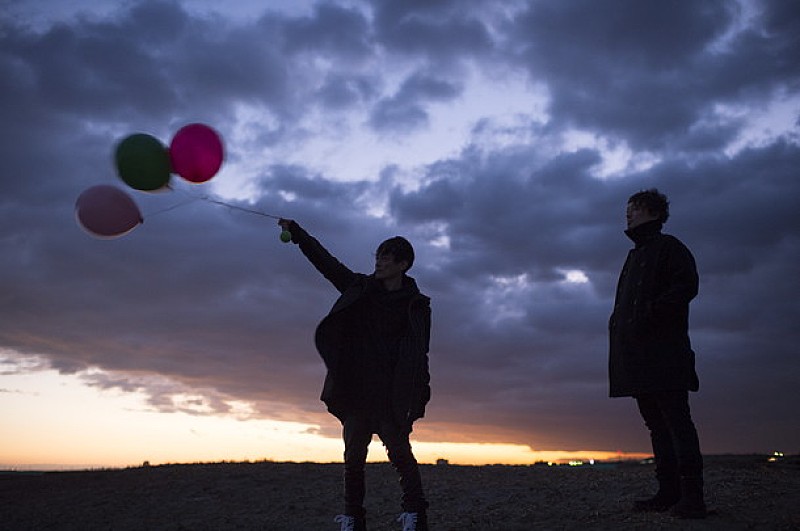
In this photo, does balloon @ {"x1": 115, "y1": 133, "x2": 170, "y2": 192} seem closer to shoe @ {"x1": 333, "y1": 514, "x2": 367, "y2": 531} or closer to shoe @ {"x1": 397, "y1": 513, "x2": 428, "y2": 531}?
shoe @ {"x1": 333, "y1": 514, "x2": 367, "y2": 531}

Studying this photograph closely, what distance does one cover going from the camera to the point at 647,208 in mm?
5918

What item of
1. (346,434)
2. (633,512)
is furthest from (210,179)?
(633,512)

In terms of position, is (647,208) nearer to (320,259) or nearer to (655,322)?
(655,322)

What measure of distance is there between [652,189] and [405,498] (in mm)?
3385

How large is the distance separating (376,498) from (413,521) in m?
3.14

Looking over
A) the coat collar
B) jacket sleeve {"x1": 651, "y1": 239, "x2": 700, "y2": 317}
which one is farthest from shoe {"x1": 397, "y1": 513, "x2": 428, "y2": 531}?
the coat collar

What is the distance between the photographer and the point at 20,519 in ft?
29.7

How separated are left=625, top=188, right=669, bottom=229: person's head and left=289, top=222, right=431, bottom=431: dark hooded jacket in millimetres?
1934

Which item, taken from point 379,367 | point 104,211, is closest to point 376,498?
point 379,367

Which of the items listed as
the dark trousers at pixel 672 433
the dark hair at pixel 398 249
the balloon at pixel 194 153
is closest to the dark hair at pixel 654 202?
the dark trousers at pixel 672 433

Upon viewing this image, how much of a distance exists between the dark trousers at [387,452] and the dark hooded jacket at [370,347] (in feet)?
0.33

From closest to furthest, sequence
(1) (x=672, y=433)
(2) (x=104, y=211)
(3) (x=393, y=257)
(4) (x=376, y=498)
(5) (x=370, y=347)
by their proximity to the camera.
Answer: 1. (1) (x=672, y=433)
2. (5) (x=370, y=347)
3. (3) (x=393, y=257)
4. (2) (x=104, y=211)
5. (4) (x=376, y=498)

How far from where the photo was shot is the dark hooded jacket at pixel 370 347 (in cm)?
550

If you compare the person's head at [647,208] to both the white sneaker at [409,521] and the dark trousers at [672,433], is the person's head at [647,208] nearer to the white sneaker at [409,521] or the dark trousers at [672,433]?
the dark trousers at [672,433]
